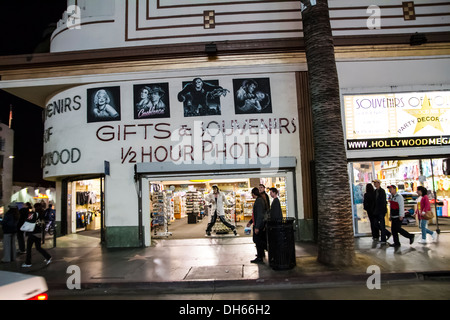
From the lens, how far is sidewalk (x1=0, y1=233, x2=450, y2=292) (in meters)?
A: 7.40

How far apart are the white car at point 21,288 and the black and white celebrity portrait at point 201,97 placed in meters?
9.37

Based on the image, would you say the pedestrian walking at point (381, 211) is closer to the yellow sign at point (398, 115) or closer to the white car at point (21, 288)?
the yellow sign at point (398, 115)

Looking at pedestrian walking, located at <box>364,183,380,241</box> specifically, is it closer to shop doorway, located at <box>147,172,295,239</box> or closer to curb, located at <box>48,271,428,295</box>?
shop doorway, located at <box>147,172,295,239</box>

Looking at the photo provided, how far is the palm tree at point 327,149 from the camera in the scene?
820 cm

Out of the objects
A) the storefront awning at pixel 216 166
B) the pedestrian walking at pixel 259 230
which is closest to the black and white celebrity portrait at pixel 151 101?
the storefront awning at pixel 216 166

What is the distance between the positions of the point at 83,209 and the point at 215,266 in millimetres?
10166

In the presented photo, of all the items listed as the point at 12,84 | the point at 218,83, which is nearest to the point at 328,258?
the point at 218,83

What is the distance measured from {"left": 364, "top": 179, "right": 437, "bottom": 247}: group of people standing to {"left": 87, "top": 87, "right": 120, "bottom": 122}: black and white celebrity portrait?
31.1ft

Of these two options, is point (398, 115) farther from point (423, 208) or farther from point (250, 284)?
point (250, 284)

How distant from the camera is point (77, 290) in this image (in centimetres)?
764

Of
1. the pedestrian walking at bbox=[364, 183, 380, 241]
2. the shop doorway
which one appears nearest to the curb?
the pedestrian walking at bbox=[364, 183, 380, 241]

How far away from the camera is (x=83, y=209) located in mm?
16453
